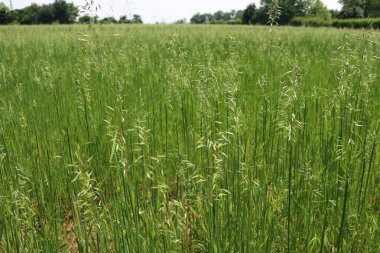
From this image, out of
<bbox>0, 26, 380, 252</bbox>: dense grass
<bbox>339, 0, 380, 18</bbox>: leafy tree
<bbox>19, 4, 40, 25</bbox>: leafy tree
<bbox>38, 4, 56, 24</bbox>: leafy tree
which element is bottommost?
<bbox>0, 26, 380, 252</bbox>: dense grass

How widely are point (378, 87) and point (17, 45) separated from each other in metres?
8.34

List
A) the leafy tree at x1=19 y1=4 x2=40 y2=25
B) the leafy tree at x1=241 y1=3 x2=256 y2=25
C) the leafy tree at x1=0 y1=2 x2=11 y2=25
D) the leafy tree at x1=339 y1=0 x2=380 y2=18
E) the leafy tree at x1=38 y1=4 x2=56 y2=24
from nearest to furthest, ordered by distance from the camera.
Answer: the leafy tree at x1=339 y1=0 x2=380 y2=18 < the leafy tree at x1=0 y1=2 x2=11 y2=25 < the leafy tree at x1=19 y1=4 x2=40 y2=25 < the leafy tree at x1=38 y1=4 x2=56 y2=24 < the leafy tree at x1=241 y1=3 x2=256 y2=25

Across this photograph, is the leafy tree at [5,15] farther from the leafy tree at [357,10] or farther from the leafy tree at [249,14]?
the leafy tree at [357,10]

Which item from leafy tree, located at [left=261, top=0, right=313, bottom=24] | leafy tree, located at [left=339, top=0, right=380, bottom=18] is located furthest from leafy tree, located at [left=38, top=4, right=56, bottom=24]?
leafy tree, located at [left=339, top=0, right=380, bottom=18]

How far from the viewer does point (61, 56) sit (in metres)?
6.73

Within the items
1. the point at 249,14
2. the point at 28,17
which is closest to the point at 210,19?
the point at 28,17

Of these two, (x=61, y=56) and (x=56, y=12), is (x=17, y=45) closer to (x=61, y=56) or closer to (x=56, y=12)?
(x=61, y=56)

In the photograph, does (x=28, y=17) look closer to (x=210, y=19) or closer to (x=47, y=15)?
(x=47, y=15)

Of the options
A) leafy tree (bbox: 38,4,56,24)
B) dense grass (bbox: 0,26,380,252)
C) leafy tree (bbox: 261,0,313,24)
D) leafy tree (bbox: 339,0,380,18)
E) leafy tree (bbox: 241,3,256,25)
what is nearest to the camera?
dense grass (bbox: 0,26,380,252)

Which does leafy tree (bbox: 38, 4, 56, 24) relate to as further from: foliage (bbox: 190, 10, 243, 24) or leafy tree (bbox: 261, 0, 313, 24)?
leafy tree (bbox: 261, 0, 313, 24)

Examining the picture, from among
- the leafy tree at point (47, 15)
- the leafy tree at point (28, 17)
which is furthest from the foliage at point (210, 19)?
the leafy tree at point (47, 15)

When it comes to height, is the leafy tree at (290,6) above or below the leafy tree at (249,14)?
below

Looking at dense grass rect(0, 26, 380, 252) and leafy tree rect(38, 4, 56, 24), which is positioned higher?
leafy tree rect(38, 4, 56, 24)

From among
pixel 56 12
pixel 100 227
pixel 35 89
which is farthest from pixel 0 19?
pixel 100 227
